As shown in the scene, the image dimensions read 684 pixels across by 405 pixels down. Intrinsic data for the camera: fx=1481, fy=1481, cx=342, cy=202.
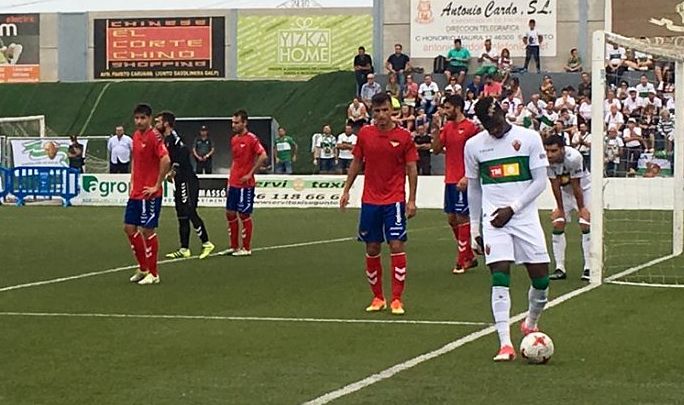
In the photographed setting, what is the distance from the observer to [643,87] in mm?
26172

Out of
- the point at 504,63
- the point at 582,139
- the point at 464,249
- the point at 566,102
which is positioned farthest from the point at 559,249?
the point at 504,63

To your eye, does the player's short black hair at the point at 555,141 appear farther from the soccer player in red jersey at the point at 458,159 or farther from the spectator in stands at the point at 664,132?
the spectator in stands at the point at 664,132

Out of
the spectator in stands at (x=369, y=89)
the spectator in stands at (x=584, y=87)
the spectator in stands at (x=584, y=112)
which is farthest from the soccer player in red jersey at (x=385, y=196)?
the spectator in stands at (x=369, y=89)

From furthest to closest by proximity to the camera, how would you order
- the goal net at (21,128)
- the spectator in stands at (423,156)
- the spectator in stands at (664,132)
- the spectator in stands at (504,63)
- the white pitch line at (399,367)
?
the goal net at (21,128), the spectator in stands at (504,63), the spectator in stands at (423,156), the spectator in stands at (664,132), the white pitch line at (399,367)

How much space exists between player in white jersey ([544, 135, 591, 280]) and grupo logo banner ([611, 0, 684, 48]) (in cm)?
417

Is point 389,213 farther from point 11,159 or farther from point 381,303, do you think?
point 11,159

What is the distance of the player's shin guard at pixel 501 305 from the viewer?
1096 centimetres

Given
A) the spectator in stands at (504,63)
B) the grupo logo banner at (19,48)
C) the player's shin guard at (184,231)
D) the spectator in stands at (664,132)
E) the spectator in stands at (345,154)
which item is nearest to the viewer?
the player's shin guard at (184,231)

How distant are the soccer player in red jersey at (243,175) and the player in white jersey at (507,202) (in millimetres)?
10718

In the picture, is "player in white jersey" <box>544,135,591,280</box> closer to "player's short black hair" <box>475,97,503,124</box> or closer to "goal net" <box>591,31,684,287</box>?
"goal net" <box>591,31,684,287</box>

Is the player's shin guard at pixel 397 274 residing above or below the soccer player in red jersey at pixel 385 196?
below

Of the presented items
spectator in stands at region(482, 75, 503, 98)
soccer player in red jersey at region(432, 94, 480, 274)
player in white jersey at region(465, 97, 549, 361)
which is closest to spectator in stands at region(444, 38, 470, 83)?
spectator in stands at region(482, 75, 503, 98)

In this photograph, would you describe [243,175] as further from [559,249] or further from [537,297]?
[537,297]

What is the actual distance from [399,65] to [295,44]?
11.4m
